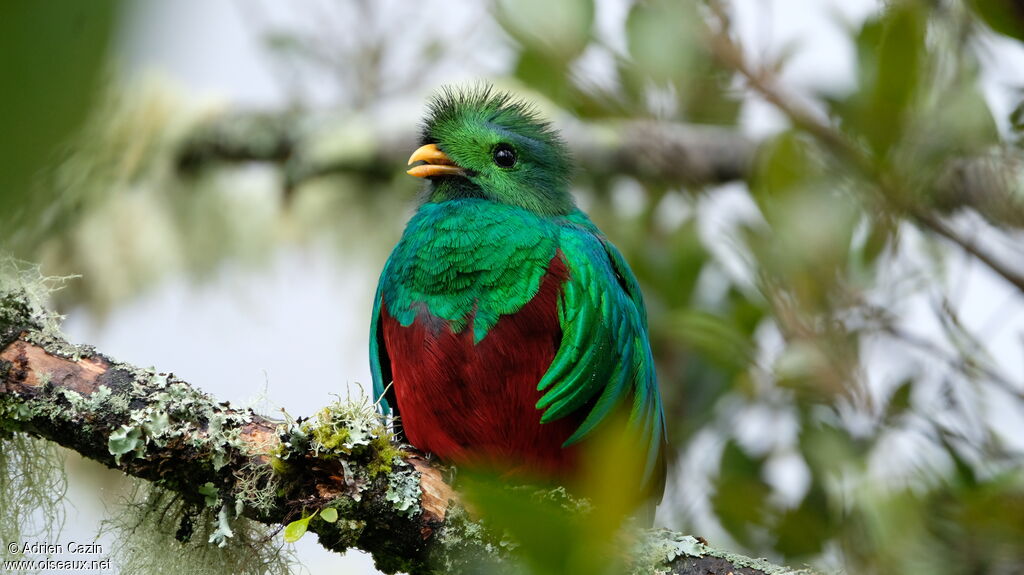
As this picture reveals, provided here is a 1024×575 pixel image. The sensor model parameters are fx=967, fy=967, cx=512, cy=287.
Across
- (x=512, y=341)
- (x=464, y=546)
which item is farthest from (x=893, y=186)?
(x=512, y=341)

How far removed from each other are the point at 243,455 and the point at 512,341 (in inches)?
32.7

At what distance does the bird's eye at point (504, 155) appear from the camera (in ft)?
10.8

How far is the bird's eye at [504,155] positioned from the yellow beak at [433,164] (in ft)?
0.44

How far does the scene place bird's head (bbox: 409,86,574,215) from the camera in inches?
127

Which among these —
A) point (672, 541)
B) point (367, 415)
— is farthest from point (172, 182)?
point (672, 541)

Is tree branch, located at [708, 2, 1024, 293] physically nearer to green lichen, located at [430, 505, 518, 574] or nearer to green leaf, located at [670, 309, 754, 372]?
green leaf, located at [670, 309, 754, 372]

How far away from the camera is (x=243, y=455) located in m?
2.34

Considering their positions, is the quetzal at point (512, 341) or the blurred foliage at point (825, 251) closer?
the blurred foliage at point (825, 251)

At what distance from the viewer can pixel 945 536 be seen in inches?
56.0

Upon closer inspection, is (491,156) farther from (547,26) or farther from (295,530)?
(295,530)

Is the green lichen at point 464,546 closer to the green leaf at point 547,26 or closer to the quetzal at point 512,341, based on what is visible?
the quetzal at point 512,341

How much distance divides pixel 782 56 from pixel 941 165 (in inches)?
12.7

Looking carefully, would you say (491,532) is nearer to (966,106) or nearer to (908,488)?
(908,488)

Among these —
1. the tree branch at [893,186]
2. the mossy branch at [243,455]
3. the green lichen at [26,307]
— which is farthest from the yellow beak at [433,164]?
the tree branch at [893,186]
